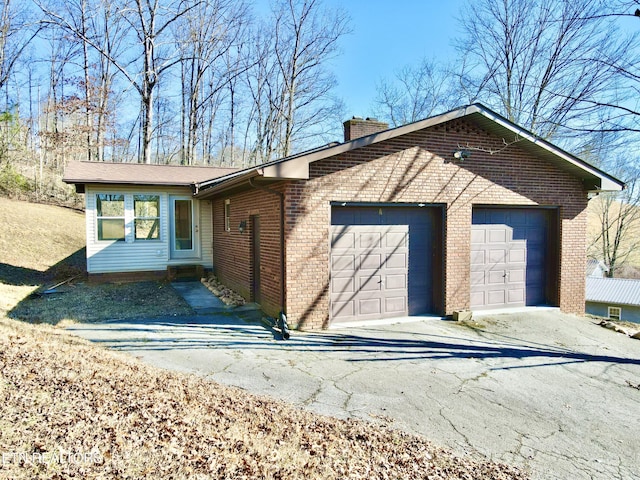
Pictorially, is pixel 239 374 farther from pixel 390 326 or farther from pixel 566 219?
pixel 566 219

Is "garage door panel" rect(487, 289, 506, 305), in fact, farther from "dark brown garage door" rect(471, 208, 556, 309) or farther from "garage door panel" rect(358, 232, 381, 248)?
"garage door panel" rect(358, 232, 381, 248)

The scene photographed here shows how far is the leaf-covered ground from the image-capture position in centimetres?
317

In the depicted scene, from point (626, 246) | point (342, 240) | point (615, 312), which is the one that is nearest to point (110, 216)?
point (342, 240)

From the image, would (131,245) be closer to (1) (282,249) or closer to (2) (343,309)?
(1) (282,249)

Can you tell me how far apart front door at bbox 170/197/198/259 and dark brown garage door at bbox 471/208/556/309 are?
29.1ft

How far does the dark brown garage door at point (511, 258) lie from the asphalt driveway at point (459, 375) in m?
0.87

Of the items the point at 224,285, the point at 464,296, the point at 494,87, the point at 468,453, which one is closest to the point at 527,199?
the point at 464,296

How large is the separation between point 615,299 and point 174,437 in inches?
1031

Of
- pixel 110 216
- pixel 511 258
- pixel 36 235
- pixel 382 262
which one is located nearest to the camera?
pixel 382 262

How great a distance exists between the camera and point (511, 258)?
10250mm

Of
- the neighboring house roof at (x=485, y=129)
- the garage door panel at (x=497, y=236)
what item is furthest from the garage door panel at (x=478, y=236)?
the neighboring house roof at (x=485, y=129)

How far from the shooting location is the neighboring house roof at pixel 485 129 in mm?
7598

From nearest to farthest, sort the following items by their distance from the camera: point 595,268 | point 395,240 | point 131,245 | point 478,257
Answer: point 395,240
point 478,257
point 131,245
point 595,268

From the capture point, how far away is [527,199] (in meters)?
10.1
